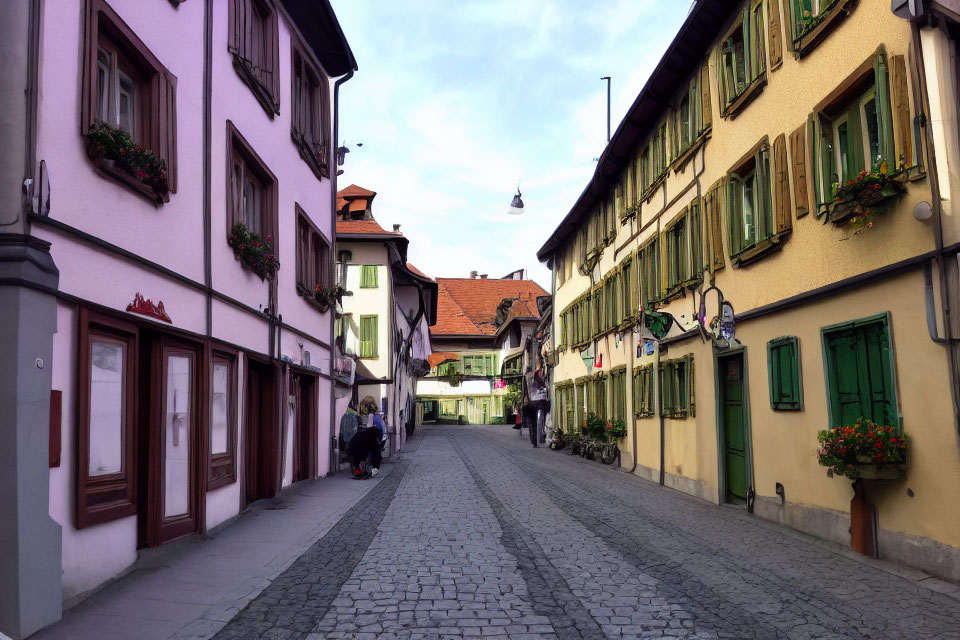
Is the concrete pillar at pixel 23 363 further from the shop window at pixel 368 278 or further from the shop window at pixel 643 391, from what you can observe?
the shop window at pixel 368 278

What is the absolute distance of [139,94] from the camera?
28.1 feet

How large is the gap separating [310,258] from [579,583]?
11.5 metres

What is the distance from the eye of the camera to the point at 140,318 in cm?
791

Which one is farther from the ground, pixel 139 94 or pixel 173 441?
pixel 139 94

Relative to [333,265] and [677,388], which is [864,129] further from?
[333,265]

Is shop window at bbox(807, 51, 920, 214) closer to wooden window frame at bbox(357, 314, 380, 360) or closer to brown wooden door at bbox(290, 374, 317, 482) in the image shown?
brown wooden door at bbox(290, 374, 317, 482)

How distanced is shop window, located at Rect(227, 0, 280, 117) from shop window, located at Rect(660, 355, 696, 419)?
819cm

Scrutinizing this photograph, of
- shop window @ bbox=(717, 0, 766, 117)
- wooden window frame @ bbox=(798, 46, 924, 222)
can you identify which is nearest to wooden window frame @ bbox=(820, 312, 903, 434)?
wooden window frame @ bbox=(798, 46, 924, 222)

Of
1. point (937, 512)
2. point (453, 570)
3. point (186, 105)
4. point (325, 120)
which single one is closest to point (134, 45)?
point (186, 105)

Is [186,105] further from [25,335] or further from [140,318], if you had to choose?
[25,335]

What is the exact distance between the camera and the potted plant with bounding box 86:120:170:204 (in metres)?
6.99

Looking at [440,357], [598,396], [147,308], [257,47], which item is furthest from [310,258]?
[440,357]

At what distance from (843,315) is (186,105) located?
7.35 meters

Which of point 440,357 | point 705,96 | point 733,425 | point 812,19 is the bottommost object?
point 733,425
